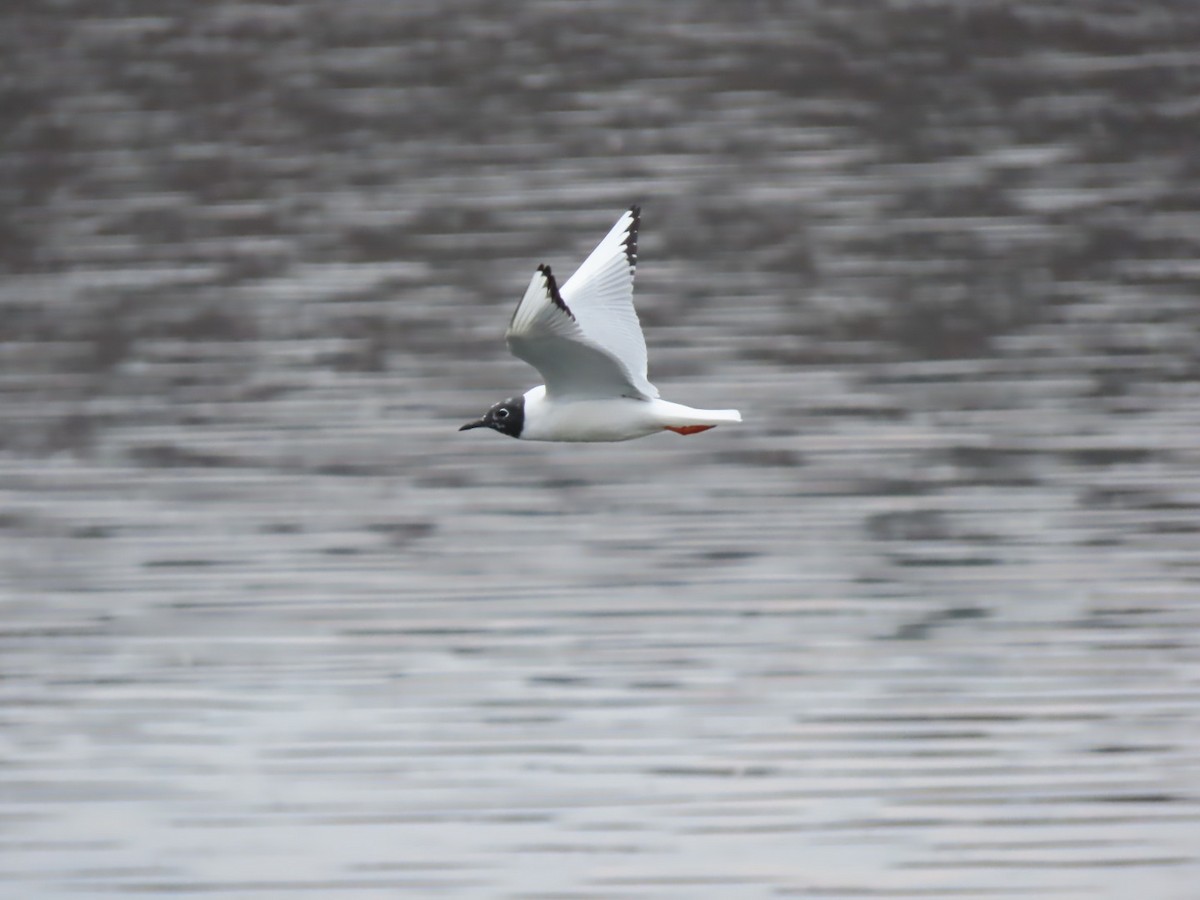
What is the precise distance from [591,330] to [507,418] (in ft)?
0.97

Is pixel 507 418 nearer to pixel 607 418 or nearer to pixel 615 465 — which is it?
pixel 607 418

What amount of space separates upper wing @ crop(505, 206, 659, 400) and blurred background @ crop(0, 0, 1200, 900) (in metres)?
1.32

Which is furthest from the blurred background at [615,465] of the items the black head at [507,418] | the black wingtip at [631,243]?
the black wingtip at [631,243]

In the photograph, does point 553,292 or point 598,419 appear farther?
point 598,419

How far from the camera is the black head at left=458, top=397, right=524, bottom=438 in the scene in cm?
498

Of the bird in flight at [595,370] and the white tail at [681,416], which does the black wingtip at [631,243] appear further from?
the white tail at [681,416]

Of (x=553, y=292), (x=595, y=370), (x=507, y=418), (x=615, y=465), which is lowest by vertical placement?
(x=615, y=465)

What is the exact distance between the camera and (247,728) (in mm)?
6078

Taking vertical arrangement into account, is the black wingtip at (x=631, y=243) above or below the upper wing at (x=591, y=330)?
above

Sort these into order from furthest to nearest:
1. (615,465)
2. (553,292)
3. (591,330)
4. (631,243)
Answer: (615,465) < (631,243) < (591,330) < (553,292)

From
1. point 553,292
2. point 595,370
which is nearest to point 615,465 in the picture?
point 595,370

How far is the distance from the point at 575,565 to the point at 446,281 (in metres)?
2.49

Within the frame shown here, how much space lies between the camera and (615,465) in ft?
24.0

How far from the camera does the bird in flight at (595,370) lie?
480 centimetres
